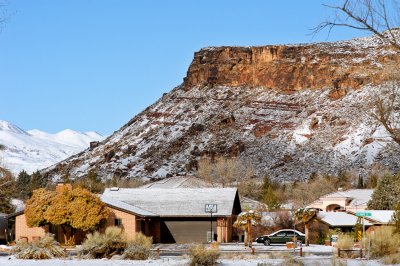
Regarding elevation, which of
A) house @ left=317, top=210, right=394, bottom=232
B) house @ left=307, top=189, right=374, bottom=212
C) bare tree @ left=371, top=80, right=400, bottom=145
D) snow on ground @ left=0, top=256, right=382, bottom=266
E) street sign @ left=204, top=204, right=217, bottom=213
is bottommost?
snow on ground @ left=0, top=256, right=382, bottom=266

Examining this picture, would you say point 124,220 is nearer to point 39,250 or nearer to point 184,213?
point 184,213

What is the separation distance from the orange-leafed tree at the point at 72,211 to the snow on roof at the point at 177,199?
816 cm

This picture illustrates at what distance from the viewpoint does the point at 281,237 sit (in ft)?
203

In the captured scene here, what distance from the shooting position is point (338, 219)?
225 feet

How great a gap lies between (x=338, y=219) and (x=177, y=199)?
13.9 meters

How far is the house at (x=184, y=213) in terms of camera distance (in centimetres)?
6619

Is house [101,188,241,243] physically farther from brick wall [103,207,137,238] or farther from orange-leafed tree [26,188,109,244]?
orange-leafed tree [26,188,109,244]

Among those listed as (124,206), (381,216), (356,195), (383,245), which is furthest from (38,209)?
(356,195)

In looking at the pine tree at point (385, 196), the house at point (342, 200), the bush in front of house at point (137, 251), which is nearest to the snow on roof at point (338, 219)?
the pine tree at point (385, 196)

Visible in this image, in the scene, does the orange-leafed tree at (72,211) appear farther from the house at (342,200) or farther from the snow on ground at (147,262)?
the house at (342,200)

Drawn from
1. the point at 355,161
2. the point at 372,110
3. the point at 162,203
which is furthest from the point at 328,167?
Result: the point at 372,110

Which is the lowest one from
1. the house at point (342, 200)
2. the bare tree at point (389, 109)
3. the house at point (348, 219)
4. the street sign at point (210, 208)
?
the house at point (348, 219)

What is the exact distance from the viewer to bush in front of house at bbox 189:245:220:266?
3388 centimetres

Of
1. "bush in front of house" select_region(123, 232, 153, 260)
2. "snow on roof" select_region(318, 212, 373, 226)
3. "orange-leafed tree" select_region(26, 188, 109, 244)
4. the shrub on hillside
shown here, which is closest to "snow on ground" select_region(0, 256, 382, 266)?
"bush in front of house" select_region(123, 232, 153, 260)
